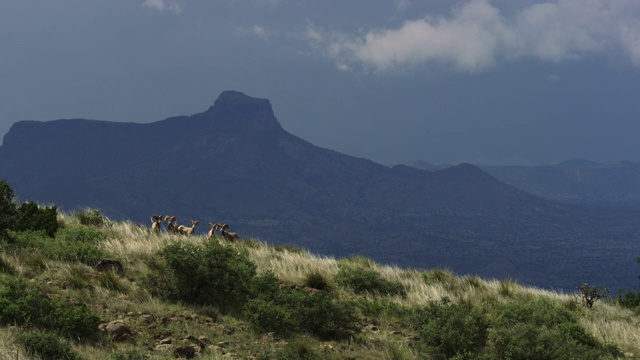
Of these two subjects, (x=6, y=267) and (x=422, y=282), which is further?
(x=422, y=282)

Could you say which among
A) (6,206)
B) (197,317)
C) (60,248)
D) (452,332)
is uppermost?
(6,206)

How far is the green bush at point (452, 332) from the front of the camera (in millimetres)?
9734

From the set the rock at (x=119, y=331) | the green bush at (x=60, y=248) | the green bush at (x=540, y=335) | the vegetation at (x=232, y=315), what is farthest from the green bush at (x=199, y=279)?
the green bush at (x=540, y=335)

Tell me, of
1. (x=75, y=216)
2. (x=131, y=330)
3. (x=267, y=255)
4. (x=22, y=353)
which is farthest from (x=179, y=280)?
(x=75, y=216)

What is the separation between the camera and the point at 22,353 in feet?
24.2

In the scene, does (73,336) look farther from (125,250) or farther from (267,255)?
(267,255)

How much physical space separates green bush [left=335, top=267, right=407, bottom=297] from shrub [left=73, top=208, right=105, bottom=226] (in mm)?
9191

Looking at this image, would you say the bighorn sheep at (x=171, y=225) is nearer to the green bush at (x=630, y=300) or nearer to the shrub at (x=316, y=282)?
the shrub at (x=316, y=282)

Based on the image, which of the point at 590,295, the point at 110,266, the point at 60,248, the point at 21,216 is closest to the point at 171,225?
the point at 21,216

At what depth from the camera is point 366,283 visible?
14172mm

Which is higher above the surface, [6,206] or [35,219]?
[6,206]

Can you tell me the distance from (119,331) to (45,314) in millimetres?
1162

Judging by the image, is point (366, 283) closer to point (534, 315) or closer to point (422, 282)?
point (422, 282)

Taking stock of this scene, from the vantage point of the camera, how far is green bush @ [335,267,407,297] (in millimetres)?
14211
